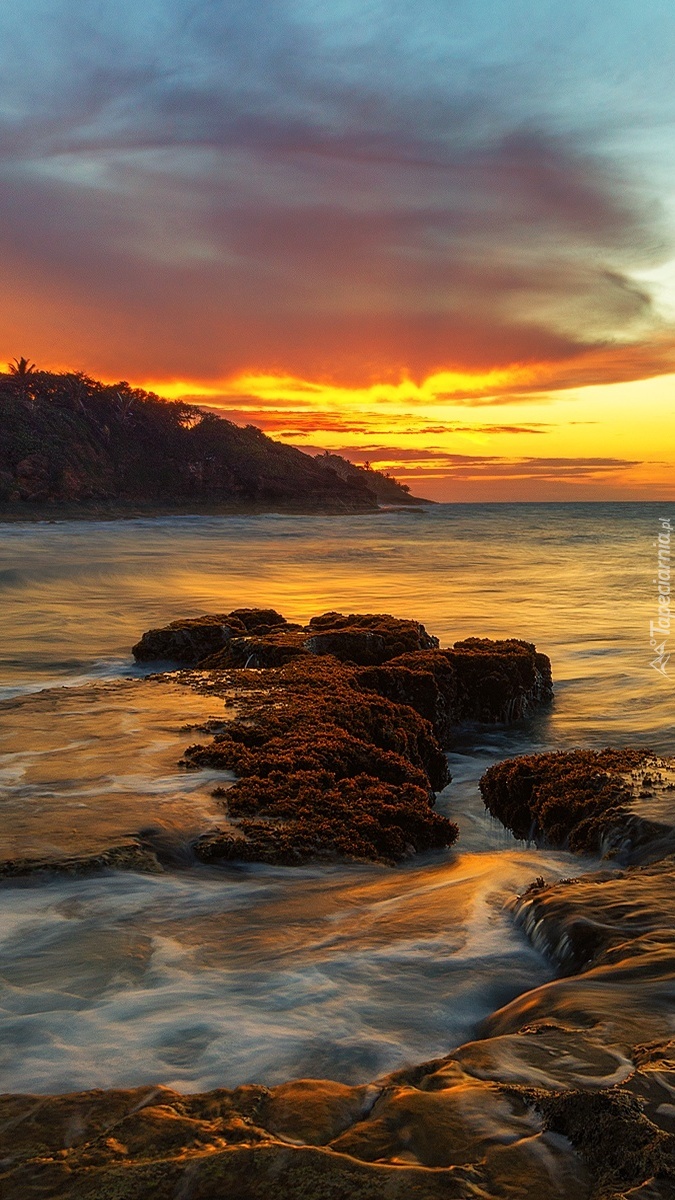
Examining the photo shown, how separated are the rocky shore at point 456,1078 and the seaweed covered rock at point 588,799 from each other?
16 mm

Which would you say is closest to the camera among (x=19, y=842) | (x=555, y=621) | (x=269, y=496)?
(x=19, y=842)

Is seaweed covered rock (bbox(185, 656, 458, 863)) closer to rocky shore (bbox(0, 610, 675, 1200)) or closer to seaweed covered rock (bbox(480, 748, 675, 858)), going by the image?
rocky shore (bbox(0, 610, 675, 1200))

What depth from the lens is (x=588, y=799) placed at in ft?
18.6

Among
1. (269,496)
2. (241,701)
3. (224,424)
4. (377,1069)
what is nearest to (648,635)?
(241,701)

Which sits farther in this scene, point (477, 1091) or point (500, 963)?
point (500, 963)

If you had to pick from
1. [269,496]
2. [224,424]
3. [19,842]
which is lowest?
[19,842]

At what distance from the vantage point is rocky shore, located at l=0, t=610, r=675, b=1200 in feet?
7.15

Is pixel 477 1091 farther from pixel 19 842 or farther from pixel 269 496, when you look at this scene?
pixel 269 496

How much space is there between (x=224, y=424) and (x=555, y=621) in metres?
77.0

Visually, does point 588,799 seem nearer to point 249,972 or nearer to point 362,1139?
point 249,972

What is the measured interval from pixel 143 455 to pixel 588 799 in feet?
257

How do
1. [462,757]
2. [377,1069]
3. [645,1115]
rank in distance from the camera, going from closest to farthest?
1. [645,1115]
2. [377,1069]
3. [462,757]

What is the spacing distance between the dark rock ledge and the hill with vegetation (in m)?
56.5

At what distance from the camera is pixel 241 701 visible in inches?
312
